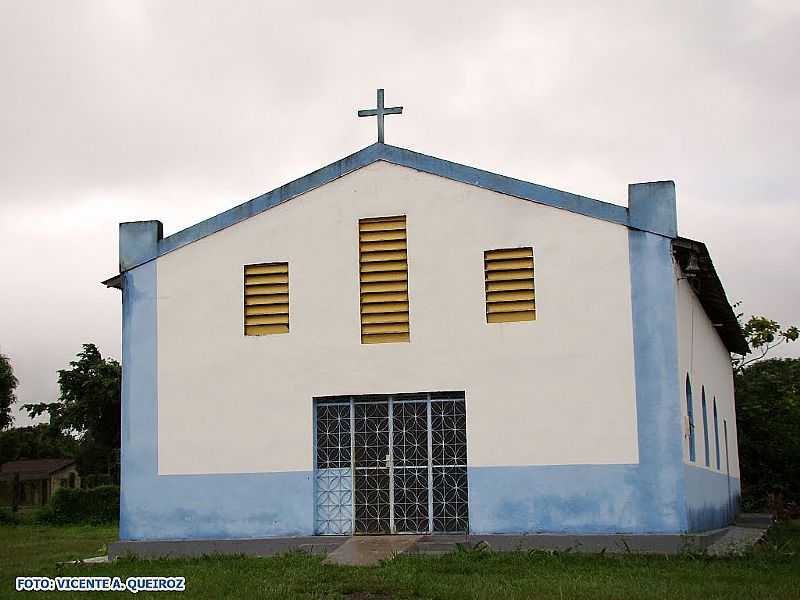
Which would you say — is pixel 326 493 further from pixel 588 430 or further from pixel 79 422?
pixel 79 422

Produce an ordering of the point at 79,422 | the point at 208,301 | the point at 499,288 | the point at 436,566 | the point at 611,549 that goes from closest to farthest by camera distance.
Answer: the point at 436,566, the point at 611,549, the point at 499,288, the point at 208,301, the point at 79,422

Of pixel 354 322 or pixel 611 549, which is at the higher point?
pixel 354 322

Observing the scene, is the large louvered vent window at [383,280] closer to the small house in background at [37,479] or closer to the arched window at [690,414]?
the arched window at [690,414]

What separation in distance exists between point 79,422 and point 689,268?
31.4 metres

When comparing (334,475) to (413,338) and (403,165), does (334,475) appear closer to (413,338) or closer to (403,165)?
(413,338)

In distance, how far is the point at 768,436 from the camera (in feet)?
104

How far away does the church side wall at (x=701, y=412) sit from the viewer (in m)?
16.6

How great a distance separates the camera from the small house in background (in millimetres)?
49312

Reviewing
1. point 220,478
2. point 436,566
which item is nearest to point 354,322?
point 220,478

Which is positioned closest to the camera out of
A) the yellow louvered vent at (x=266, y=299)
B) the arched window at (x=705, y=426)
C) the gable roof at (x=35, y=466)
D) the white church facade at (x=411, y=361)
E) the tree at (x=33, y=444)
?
the white church facade at (x=411, y=361)

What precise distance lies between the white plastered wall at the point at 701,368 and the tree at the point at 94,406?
24359 millimetres

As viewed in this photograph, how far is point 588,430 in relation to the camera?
15.7m

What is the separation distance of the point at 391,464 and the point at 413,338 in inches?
75.5

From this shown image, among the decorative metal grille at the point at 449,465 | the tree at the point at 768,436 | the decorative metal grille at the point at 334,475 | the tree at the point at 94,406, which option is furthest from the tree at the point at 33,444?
the decorative metal grille at the point at 449,465
